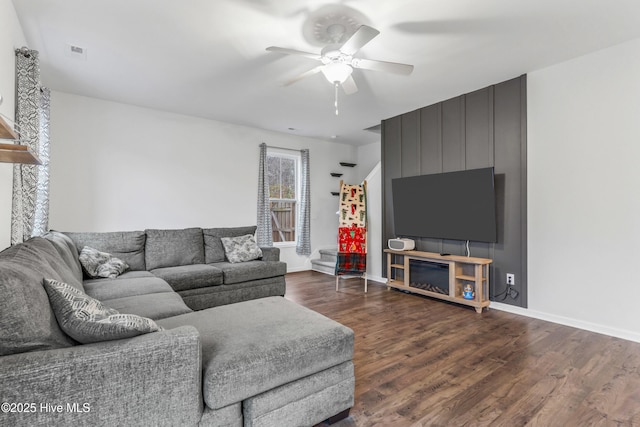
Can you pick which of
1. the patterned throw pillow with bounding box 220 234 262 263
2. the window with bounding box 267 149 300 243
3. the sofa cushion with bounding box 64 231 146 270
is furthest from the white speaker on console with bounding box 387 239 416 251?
the sofa cushion with bounding box 64 231 146 270

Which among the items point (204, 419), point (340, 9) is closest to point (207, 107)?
point (340, 9)

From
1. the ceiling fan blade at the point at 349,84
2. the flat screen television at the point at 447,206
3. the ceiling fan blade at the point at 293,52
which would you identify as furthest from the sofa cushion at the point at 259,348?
the flat screen television at the point at 447,206

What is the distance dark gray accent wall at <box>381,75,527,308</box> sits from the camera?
3.40 meters

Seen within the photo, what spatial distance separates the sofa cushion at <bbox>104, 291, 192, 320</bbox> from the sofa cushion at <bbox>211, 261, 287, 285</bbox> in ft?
3.90

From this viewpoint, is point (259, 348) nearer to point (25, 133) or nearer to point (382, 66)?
point (382, 66)

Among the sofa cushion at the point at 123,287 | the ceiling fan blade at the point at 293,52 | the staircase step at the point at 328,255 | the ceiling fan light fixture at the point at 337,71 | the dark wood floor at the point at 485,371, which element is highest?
the ceiling fan blade at the point at 293,52

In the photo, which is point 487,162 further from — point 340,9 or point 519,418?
point 519,418

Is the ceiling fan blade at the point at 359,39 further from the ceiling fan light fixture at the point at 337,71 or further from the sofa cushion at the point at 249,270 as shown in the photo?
the sofa cushion at the point at 249,270

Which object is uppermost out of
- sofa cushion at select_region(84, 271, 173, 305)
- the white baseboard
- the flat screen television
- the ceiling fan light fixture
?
the ceiling fan light fixture

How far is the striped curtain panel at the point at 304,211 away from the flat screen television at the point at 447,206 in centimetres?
184

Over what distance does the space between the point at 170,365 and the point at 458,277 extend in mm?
3376

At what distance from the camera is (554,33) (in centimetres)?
254

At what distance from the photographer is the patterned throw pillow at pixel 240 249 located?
4.02m

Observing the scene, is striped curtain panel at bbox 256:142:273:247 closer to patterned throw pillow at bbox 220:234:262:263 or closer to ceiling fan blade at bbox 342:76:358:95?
patterned throw pillow at bbox 220:234:262:263
